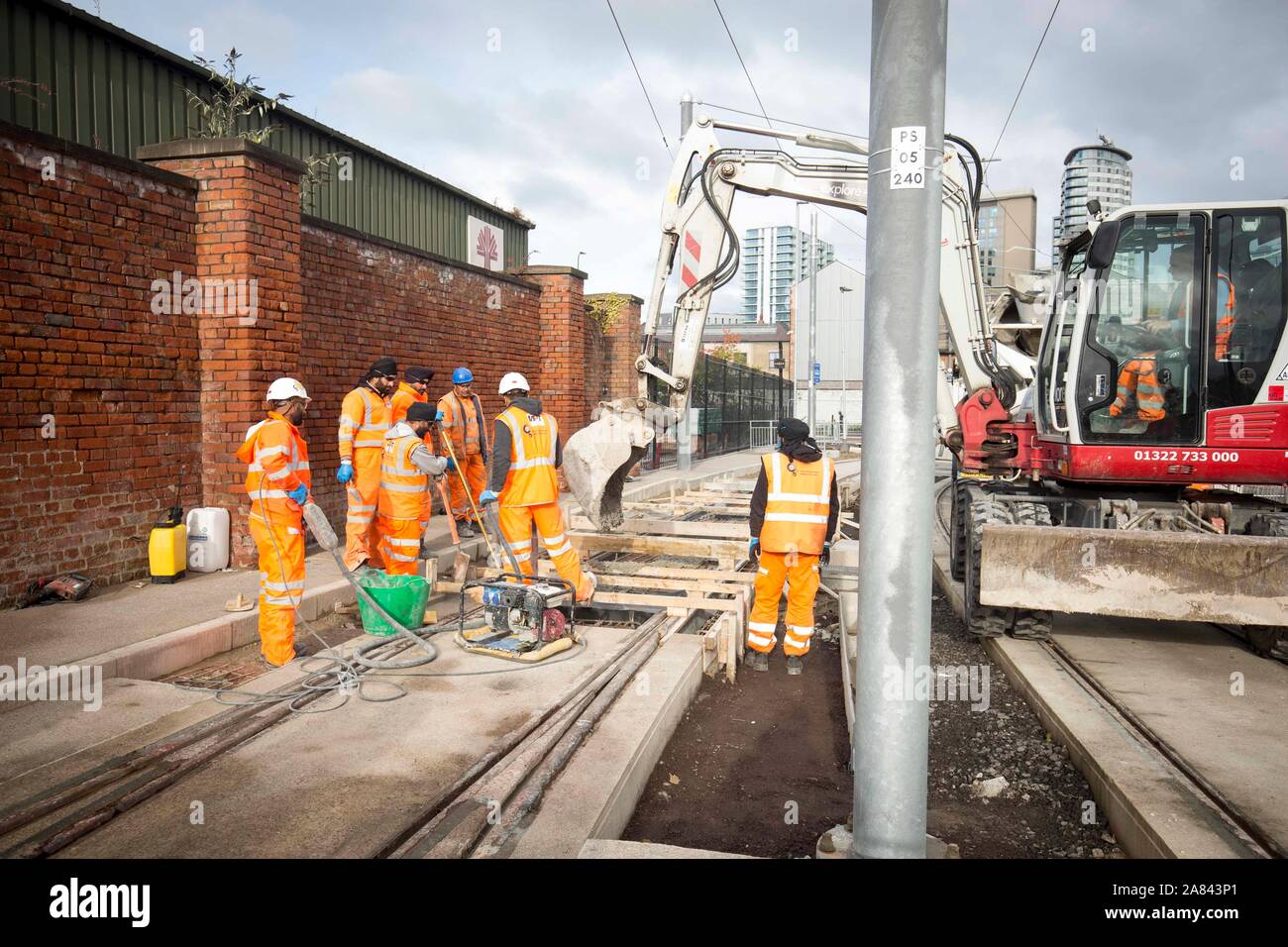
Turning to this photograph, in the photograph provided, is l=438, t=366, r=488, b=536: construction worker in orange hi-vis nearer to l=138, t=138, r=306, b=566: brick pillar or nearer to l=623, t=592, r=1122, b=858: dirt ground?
l=138, t=138, r=306, b=566: brick pillar

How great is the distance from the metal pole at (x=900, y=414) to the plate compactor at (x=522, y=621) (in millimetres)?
3470

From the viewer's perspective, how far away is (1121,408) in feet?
22.6

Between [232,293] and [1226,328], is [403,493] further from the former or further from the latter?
[1226,328]

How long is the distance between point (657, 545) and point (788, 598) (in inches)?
88.7

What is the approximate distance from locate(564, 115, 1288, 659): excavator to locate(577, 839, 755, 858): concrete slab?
3.84 m

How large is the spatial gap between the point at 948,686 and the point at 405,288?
26.6 feet

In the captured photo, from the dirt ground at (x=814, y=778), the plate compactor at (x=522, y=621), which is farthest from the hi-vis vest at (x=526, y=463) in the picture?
the dirt ground at (x=814, y=778)

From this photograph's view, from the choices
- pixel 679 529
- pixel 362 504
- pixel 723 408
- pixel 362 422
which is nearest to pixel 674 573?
pixel 679 529

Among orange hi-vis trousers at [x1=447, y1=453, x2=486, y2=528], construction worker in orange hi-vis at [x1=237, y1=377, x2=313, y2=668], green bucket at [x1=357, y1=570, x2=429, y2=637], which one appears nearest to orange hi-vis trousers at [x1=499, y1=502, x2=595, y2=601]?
green bucket at [x1=357, y1=570, x2=429, y2=637]

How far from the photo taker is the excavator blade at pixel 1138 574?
577 centimetres

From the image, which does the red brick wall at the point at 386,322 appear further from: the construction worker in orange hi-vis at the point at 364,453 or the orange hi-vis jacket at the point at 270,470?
the orange hi-vis jacket at the point at 270,470

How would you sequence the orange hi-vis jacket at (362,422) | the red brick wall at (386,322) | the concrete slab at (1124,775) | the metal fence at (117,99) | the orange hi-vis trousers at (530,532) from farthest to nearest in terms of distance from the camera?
the red brick wall at (386,322)
the metal fence at (117,99)
the orange hi-vis jacket at (362,422)
the orange hi-vis trousers at (530,532)
the concrete slab at (1124,775)

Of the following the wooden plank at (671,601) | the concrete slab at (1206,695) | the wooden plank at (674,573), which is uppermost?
the wooden plank at (674,573)
